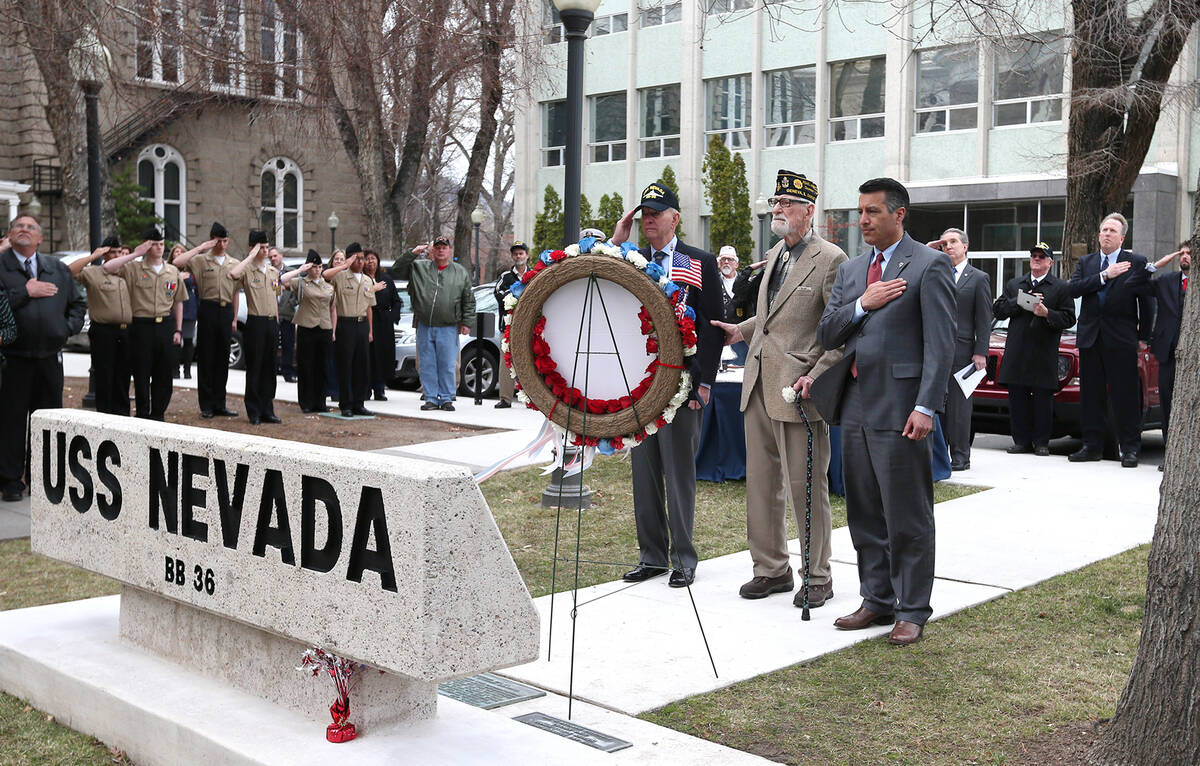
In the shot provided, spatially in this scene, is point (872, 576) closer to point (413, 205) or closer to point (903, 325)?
point (903, 325)

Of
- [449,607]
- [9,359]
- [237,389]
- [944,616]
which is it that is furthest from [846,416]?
[237,389]

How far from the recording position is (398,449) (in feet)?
41.2

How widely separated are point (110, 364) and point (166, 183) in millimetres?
31639

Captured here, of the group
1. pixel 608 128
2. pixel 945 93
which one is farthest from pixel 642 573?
pixel 608 128

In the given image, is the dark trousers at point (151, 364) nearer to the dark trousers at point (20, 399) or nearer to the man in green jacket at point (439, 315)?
the dark trousers at point (20, 399)

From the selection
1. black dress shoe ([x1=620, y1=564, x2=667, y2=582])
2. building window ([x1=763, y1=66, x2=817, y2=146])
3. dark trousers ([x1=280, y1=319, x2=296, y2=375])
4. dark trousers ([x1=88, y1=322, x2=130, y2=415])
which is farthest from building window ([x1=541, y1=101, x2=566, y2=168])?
black dress shoe ([x1=620, y1=564, x2=667, y2=582])

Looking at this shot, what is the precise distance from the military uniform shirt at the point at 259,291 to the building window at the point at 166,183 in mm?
28031

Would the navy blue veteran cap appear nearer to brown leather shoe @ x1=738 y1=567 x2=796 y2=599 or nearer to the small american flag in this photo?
the small american flag

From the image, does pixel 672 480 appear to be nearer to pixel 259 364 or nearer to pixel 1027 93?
pixel 259 364

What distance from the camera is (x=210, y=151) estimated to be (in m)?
Result: 42.1

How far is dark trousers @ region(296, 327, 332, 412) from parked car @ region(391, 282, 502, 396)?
2.10 meters

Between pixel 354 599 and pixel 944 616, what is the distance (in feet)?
11.5

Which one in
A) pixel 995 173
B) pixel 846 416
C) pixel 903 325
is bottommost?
pixel 846 416

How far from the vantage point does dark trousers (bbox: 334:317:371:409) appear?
1558 centimetres
